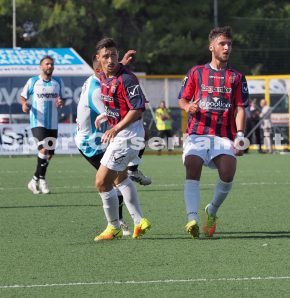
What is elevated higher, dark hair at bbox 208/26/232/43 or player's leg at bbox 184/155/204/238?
dark hair at bbox 208/26/232/43

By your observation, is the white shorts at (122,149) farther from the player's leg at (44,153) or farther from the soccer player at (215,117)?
the player's leg at (44,153)

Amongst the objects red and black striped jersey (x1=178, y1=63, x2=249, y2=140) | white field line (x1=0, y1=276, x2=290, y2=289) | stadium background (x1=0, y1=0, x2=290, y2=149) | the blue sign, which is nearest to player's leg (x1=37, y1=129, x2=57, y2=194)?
red and black striped jersey (x1=178, y1=63, x2=249, y2=140)

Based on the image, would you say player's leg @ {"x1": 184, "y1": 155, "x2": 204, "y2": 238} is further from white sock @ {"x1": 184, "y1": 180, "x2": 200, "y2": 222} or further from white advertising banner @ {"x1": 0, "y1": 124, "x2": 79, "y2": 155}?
white advertising banner @ {"x1": 0, "y1": 124, "x2": 79, "y2": 155}

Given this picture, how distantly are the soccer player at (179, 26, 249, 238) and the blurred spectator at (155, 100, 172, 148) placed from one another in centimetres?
2482

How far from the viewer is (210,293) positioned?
7.43 meters

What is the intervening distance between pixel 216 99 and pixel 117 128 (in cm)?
108

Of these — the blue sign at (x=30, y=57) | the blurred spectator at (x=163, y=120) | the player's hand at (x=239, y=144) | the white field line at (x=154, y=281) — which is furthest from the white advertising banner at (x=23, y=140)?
the white field line at (x=154, y=281)

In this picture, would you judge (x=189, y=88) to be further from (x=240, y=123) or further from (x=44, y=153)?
(x=44, y=153)

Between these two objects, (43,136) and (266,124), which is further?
(266,124)

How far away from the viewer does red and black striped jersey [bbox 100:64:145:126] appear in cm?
1002

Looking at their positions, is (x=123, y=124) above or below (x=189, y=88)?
below

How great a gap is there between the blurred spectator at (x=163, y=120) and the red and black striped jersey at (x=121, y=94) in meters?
25.2

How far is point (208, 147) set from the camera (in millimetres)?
10570

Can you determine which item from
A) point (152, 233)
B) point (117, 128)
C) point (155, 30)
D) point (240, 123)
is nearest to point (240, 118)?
point (240, 123)
